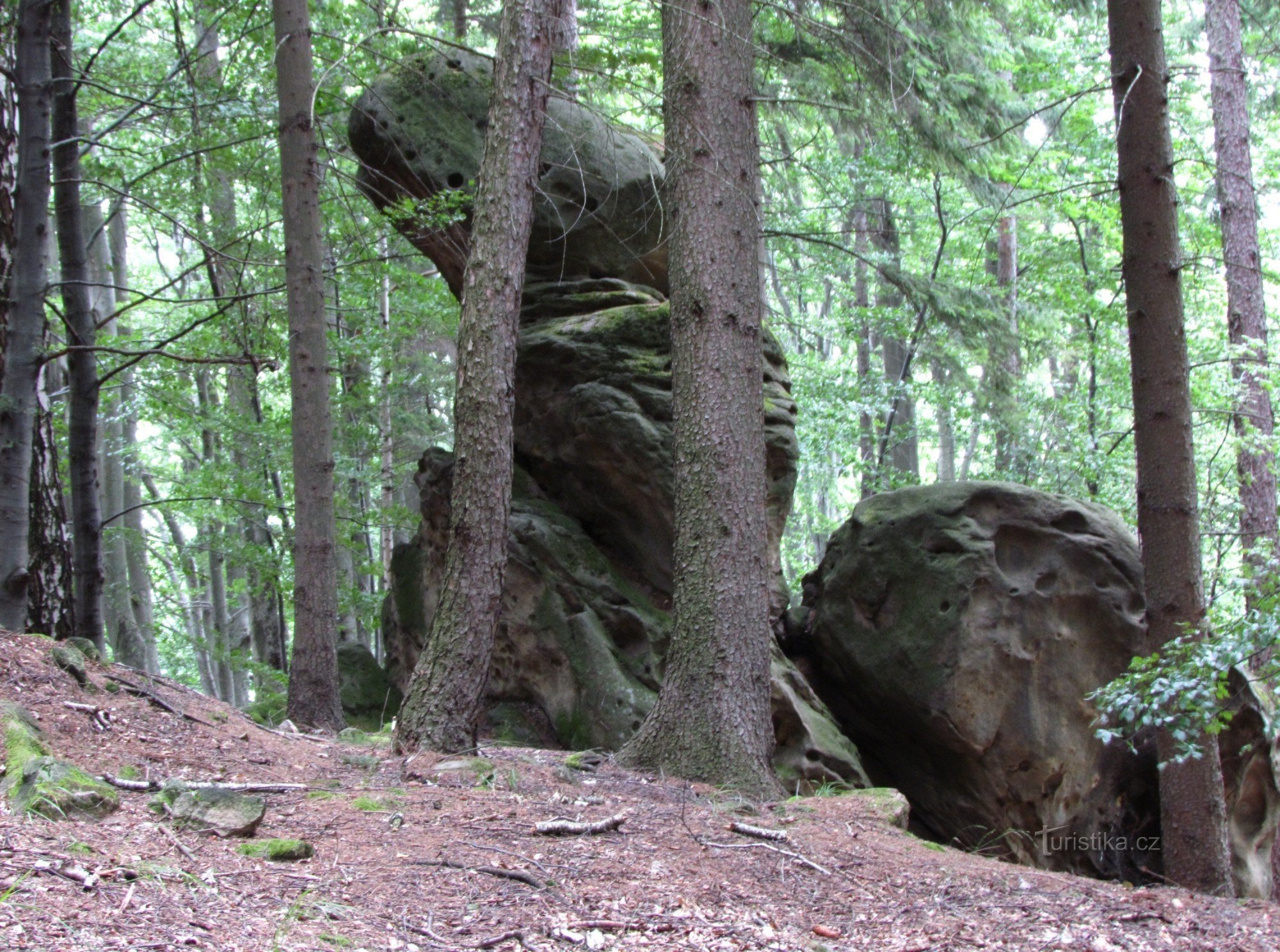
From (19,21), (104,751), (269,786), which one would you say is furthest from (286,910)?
(19,21)

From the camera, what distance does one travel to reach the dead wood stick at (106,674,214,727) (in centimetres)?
527

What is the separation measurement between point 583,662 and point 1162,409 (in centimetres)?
479

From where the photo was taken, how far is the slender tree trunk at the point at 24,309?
540cm

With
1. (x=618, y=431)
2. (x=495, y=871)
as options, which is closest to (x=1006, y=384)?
(x=618, y=431)

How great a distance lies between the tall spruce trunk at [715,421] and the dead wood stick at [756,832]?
1018 millimetres

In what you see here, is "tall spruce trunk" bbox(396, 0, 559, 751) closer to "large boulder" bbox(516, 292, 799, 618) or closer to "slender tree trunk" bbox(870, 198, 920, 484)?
"large boulder" bbox(516, 292, 799, 618)

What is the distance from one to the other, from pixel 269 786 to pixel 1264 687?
8282mm

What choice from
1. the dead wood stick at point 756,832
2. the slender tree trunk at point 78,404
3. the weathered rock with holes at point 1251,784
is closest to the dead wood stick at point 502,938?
the dead wood stick at point 756,832

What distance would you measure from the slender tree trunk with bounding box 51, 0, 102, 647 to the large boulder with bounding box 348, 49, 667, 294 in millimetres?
2446

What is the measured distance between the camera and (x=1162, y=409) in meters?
6.25

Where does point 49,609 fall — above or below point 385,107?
below

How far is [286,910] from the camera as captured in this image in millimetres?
2834

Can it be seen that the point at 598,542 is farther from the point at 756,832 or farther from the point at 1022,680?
the point at 756,832

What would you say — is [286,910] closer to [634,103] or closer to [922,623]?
[922,623]
